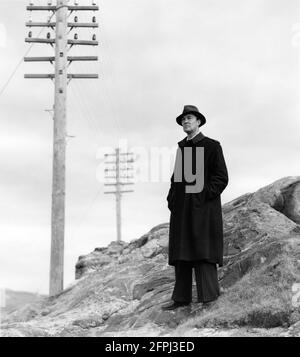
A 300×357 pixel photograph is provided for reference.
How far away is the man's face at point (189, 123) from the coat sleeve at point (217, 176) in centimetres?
41

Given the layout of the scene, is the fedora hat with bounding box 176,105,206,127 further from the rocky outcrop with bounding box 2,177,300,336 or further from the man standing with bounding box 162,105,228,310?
the rocky outcrop with bounding box 2,177,300,336

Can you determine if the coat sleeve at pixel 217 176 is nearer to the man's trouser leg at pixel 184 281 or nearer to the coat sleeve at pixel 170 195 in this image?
the coat sleeve at pixel 170 195

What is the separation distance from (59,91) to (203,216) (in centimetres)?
898

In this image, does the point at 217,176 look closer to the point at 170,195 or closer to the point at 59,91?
the point at 170,195

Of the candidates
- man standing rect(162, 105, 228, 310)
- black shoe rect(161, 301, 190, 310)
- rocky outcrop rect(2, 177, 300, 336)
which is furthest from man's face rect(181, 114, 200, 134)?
black shoe rect(161, 301, 190, 310)

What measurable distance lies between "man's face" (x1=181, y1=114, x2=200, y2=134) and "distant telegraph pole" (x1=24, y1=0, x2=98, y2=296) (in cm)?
784

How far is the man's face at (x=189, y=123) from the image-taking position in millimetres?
8570

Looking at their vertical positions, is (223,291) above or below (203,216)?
below

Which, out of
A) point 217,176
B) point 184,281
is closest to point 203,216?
point 217,176

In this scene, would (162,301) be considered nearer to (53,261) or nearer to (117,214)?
(53,261)

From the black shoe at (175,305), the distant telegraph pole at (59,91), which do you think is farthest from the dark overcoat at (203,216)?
the distant telegraph pole at (59,91)

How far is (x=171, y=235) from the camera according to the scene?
8.70m

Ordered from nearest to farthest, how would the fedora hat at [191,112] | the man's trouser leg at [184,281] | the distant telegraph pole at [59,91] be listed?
1. the fedora hat at [191,112]
2. the man's trouser leg at [184,281]
3. the distant telegraph pole at [59,91]

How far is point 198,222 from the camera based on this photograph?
841 cm
